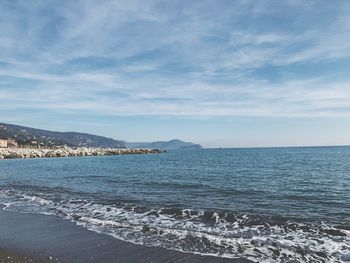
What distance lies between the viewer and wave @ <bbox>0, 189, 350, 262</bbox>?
11.8 m

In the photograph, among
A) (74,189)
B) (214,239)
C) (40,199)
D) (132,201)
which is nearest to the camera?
(214,239)

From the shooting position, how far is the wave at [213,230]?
11831 millimetres

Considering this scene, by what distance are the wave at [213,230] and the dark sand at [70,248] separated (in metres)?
0.69

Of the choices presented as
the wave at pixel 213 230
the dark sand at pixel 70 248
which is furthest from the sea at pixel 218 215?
the dark sand at pixel 70 248

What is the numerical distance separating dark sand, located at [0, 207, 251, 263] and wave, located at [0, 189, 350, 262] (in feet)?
2.25

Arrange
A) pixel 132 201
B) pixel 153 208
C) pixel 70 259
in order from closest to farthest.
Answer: pixel 70 259
pixel 153 208
pixel 132 201

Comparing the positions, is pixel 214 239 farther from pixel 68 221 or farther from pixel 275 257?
pixel 68 221

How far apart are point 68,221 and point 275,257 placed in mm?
10399

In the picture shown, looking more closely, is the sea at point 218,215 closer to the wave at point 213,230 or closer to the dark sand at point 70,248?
the wave at point 213,230

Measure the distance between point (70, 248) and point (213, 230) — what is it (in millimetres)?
6202

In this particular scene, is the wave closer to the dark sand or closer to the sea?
the sea

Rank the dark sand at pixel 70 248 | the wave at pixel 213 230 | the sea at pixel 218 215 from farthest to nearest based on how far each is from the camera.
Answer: the sea at pixel 218 215 < the wave at pixel 213 230 < the dark sand at pixel 70 248

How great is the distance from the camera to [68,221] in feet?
55.0

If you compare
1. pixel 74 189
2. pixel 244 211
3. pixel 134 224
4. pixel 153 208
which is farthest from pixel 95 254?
pixel 74 189
